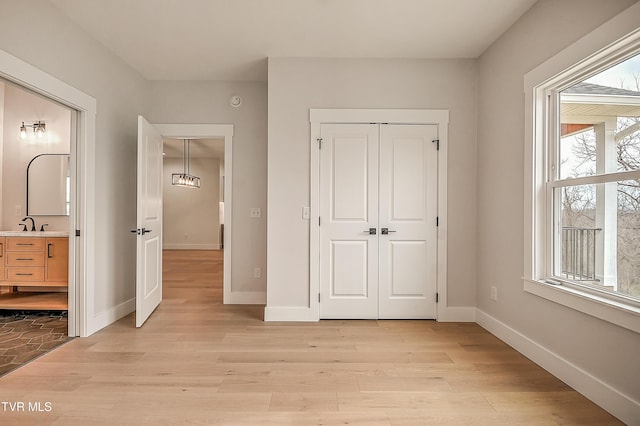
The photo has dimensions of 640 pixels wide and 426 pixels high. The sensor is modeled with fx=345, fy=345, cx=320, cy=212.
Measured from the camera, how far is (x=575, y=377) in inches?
85.4

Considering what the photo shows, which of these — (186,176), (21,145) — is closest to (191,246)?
(186,176)

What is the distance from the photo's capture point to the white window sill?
5.89 feet

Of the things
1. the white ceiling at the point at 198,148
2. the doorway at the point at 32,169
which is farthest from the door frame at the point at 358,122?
the white ceiling at the point at 198,148

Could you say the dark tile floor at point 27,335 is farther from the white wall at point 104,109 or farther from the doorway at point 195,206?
the doorway at point 195,206

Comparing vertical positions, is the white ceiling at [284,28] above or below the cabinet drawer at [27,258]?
above

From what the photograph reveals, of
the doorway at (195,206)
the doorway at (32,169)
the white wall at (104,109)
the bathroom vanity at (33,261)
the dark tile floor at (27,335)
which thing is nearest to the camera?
the white wall at (104,109)

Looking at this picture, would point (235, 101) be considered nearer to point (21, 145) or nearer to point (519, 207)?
point (21, 145)

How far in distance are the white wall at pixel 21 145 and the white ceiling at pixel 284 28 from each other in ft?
4.68

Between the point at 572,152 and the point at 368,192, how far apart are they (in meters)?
1.70

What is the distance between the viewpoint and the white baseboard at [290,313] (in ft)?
11.4

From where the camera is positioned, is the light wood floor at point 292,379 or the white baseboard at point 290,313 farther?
the white baseboard at point 290,313

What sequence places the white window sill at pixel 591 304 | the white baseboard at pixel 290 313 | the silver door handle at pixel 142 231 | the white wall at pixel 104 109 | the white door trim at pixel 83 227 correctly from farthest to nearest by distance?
the white baseboard at pixel 290 313, the silver door handle at pixel 142 231, the white door trim at pixel 83 227, the white wall at pixel 104 109, the white window sill at pixel 591 304

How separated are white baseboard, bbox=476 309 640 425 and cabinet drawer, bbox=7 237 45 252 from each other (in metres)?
4.72

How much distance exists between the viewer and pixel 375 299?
11.6 feet
